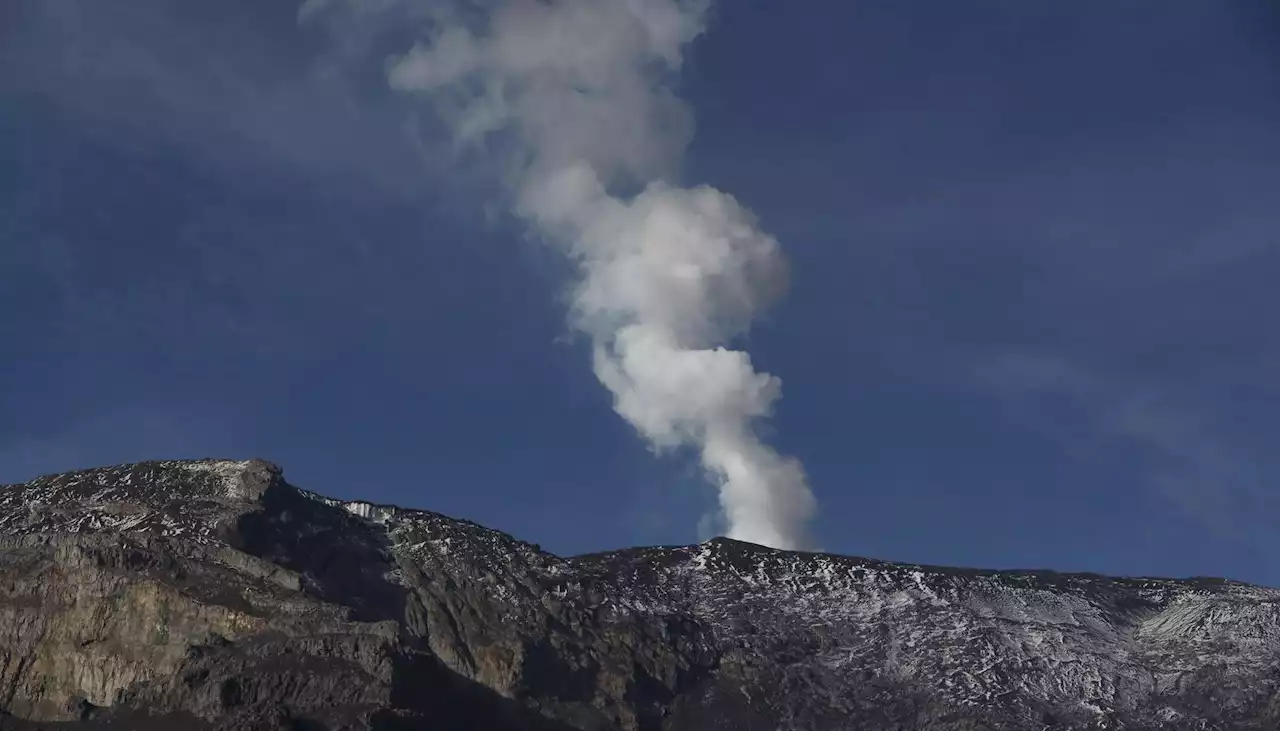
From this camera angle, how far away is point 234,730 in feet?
642

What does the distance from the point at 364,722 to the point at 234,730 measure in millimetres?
16129

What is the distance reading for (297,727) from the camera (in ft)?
652

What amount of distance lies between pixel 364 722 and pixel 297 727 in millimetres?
8426

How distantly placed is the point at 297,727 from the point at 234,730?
25.8 feet

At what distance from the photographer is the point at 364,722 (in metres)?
200
